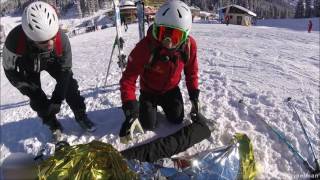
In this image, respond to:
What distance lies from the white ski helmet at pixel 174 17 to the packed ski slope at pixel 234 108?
1.35 meters

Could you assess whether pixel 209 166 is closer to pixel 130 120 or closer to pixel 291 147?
pixel 291 147

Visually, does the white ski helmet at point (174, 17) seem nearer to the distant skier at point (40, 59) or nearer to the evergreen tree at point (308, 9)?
the distant skier at point (40, 59)

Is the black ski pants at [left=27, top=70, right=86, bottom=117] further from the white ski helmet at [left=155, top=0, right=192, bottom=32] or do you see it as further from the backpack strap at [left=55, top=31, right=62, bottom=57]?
the white ski helmet at [left=155, top=0, right=192, bottom=32]

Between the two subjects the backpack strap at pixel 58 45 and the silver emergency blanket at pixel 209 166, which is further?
the backpack strap at pixel 58 45

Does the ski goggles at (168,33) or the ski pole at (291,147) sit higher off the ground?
the ski goggles at (168,33)

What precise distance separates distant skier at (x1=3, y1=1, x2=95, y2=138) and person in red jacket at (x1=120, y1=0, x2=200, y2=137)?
78 centimetres

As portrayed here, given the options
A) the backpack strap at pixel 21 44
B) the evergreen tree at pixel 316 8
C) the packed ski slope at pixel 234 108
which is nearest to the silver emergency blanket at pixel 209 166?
the packed ski slope at pixel 234 108

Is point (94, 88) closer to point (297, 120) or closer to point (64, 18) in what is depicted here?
point (297, 120)

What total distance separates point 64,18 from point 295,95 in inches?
3114

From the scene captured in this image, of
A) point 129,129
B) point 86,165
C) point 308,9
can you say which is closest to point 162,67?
point 129,129

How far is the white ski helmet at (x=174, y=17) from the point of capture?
389 cm

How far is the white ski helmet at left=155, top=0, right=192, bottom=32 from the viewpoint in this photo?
3.89 meters

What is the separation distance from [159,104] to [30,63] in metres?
1.75

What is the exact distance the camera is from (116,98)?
238 inches
